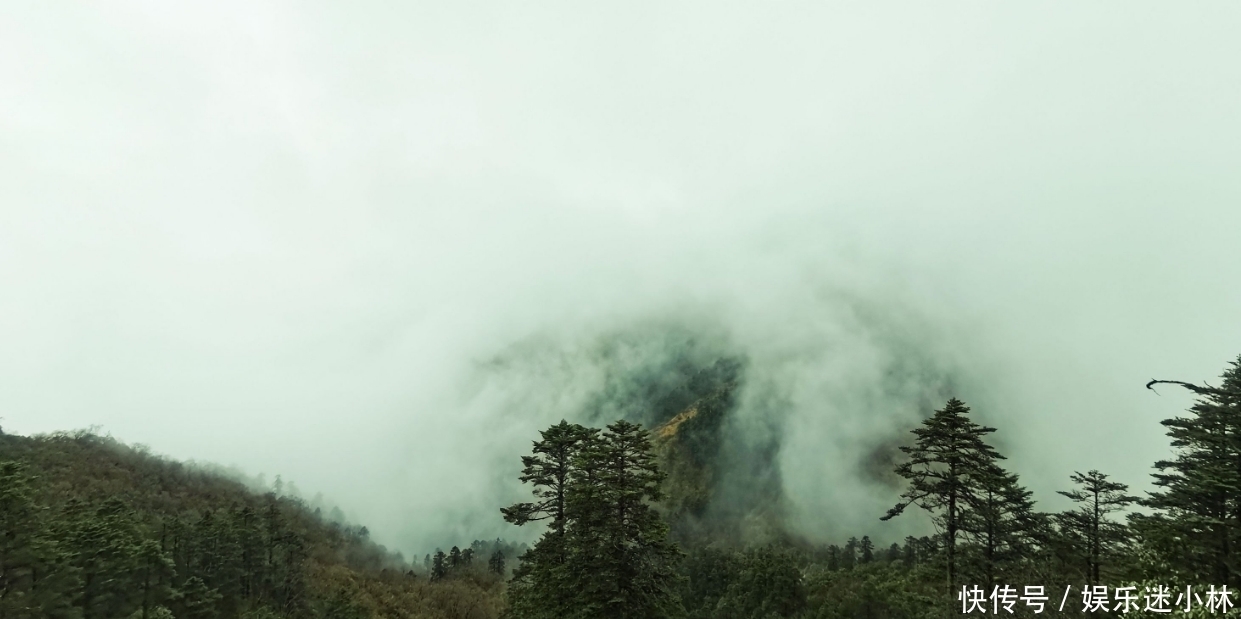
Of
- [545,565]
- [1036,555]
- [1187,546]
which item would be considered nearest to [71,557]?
[545,565]

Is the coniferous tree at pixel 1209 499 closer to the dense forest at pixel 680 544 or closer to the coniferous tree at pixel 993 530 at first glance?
the dense forest at pixel 680 544

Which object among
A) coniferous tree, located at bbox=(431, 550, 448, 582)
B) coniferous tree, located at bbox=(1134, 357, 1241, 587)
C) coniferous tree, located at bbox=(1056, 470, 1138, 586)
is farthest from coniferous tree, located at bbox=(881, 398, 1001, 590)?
coniferous tree, located at bbox=(431, 550, 448, 582)

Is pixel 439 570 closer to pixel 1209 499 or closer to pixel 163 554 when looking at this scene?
pixel 163 554

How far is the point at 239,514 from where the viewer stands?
8000cm

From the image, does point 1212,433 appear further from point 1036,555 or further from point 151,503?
point 151,503

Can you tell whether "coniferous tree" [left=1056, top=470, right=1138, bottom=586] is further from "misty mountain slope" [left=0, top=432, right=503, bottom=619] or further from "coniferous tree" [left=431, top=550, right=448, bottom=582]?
"coniferous tree" [left=431, top=550, right=448, bottom=582]

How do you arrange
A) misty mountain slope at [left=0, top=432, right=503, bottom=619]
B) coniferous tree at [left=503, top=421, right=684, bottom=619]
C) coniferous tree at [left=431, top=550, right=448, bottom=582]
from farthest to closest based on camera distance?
coniferous tree at [left=431, top=550, right=448, bottom=582] < misty mountain slope at [left=0, top=432, right=503, bottom=619] < coniferous tree at [left=503, top=421, right=684, bottom=619]

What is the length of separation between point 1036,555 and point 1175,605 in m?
8.26

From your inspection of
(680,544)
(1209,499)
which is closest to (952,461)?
(1209,499)

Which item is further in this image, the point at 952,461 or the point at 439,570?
the point at 439,570

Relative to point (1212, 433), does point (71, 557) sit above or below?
below

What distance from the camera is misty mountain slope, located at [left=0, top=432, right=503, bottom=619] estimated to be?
3169cm

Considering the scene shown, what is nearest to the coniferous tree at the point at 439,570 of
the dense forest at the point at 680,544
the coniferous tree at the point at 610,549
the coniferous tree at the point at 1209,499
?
the dense forest at the point at 680,544

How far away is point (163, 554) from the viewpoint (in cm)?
4834
